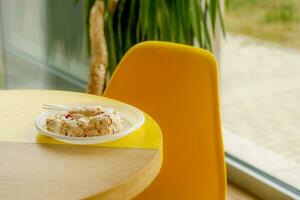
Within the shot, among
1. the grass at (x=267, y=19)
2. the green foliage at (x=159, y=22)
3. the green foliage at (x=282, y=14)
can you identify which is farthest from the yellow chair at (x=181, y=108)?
the green foliage at (x=282, y=14)

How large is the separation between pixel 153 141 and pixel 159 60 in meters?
0.53

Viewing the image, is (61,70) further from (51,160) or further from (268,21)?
(51,160)

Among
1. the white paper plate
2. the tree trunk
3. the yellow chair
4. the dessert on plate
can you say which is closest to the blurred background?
the tree trunk

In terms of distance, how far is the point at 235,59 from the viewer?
4078 mm

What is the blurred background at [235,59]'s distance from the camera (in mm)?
3033

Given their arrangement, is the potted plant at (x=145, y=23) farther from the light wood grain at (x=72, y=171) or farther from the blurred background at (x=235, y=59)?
the light wood grain at (x=72, y=171)

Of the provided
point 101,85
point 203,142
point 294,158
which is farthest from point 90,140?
point 294,158

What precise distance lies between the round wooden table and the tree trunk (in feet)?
4.06

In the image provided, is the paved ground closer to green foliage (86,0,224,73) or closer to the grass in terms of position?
the grass

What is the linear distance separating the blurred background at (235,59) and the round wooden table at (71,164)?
1.41m

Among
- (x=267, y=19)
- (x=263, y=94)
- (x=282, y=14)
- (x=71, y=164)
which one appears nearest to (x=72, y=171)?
(x=71, y=164)

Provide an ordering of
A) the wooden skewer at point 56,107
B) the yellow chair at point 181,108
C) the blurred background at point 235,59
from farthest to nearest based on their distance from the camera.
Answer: the blurred background at point 235,59 → the yellow chair at point 181,108 → the wooden skewer at point 56,107

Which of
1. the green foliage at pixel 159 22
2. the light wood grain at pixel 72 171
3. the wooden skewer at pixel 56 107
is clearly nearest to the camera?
the light wood grain at pixel 72 171

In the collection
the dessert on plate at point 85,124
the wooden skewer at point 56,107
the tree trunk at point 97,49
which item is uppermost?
the dessert on plate at point 85,124
